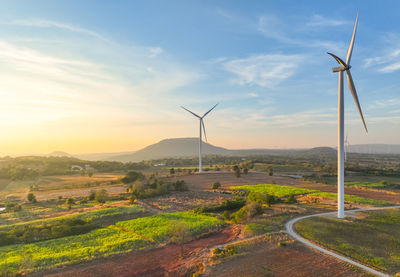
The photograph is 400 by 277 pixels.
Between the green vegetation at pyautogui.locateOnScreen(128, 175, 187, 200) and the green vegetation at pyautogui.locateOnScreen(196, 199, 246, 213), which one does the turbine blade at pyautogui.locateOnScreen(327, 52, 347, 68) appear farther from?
the green vegetation at pyautogui.locateOnScreen(128, 175, 187, 200)

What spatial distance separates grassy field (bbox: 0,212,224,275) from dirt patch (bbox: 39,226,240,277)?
1355mm

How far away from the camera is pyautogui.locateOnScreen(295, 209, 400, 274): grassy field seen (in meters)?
21.0

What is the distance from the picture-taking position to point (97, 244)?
88.7 ft

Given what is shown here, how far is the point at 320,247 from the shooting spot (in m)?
23.4

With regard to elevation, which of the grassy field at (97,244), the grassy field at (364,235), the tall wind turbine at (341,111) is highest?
the tall wind turbine at (341,111)

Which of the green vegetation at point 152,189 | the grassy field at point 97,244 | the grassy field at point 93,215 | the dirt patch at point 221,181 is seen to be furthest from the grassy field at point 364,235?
the dirt patch at point 221,181

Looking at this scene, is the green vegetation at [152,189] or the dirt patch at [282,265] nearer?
the dirt patch at [282,265]

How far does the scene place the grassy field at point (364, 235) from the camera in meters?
21.0

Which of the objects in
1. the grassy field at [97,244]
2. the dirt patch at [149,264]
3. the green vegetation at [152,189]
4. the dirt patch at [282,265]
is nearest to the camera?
the dirt patch at [282,265]

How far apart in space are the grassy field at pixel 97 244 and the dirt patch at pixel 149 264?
136 centimetres

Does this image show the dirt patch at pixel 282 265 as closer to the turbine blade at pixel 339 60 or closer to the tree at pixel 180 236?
the tree at pixel 180 236

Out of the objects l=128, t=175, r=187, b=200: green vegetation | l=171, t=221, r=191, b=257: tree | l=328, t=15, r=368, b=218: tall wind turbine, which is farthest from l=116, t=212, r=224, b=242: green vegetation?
l=128, t=175, r=187, b=200: green vegetation

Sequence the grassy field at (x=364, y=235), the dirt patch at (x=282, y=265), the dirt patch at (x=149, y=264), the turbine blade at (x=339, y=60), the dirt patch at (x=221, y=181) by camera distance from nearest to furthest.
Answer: the dirt patch at (x=282, y=265) → the grassy field at (x=364, y=235) → the dirt patch at (x=149, y=264) → the turbine blade at (x=339, y=60) → the dirt patch at (x=221, y=181)

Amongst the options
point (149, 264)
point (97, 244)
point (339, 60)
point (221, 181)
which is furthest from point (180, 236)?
point (221, 181)
